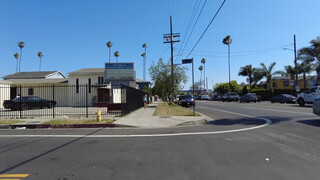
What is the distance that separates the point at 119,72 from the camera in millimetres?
28141

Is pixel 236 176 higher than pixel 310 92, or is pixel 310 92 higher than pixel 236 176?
pixel 310 92

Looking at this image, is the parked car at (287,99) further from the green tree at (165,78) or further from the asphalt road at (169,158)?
the asphalt road at (169,158)

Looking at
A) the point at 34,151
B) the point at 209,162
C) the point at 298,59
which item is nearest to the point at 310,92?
the point at 298,59

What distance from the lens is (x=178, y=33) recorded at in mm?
26969

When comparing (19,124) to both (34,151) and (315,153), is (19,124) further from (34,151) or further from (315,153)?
(315,153)

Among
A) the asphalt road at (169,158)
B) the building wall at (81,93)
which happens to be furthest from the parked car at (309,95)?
the building wall at (81,93)

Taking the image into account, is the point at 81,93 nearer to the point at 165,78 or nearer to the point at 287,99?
→ the point at 165,78

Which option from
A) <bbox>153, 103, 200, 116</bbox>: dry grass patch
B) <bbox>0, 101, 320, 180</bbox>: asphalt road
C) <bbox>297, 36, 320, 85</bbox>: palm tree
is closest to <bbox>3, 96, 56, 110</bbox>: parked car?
<bbox>153, 103, 200, 116</bbox>: dry grass patch

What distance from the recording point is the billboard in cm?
2797

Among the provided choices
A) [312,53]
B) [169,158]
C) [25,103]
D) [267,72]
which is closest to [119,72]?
[25,103]

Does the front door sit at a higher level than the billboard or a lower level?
lower

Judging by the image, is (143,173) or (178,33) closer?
(143,173)

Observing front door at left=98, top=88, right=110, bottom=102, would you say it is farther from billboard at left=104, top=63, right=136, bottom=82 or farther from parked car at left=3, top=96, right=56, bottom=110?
parked car at left=3, top=96, right=56, bottom=110

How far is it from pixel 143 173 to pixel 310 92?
2229 cm
